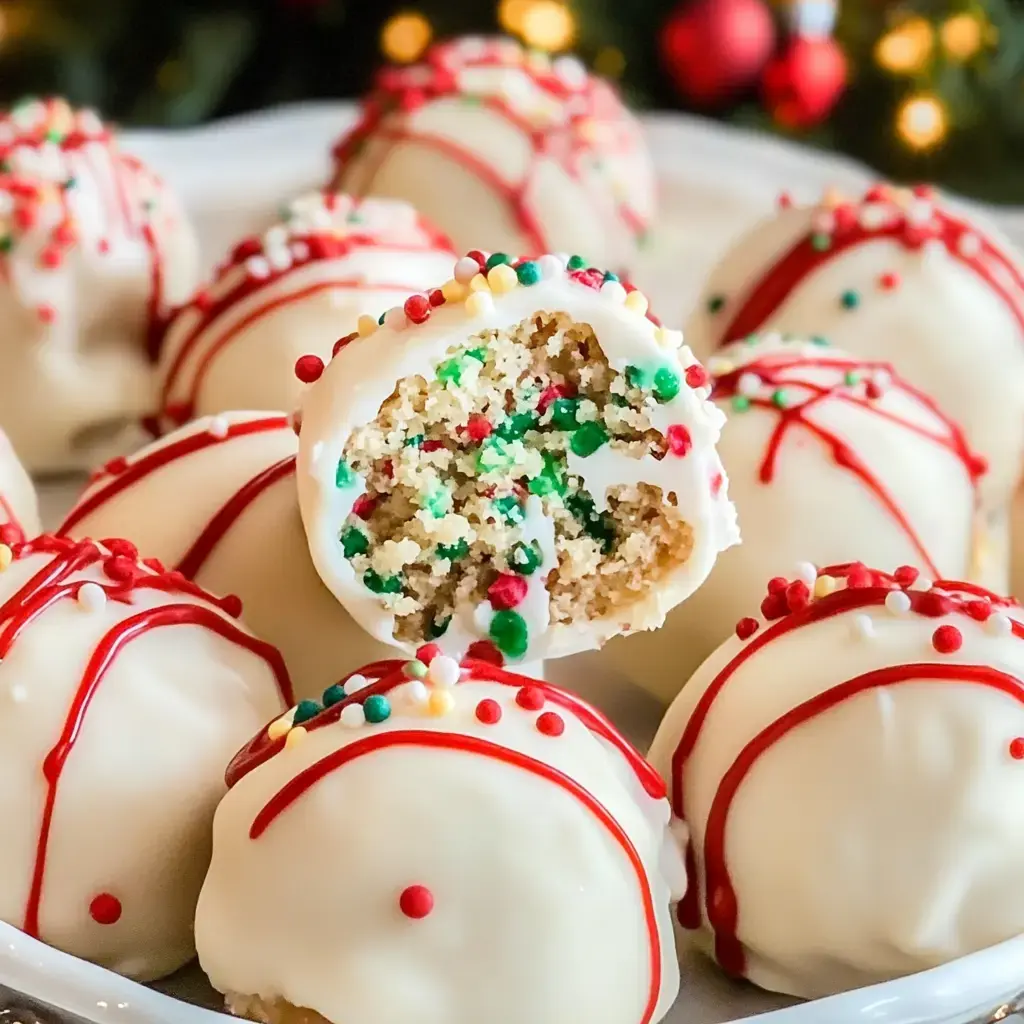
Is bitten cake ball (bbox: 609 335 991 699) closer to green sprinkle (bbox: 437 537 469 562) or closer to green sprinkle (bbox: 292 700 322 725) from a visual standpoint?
green sprinkle (bbox: 437 537 469 562)

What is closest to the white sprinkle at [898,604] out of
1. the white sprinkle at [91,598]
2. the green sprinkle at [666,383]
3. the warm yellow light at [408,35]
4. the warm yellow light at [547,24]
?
the green sprinkle at [666,383]

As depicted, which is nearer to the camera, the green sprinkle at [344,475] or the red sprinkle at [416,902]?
the red sprinkle at [416,902]

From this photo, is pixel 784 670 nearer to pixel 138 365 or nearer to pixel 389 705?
pixel 389 705

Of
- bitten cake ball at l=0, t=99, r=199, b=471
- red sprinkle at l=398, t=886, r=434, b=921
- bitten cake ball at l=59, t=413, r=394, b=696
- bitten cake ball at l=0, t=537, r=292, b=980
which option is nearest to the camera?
Result: red sprinkle at l=398, t=886, r=434, b=921

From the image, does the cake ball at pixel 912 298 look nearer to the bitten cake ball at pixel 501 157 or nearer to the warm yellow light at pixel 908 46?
the bitten cake ball at pixel 501 157

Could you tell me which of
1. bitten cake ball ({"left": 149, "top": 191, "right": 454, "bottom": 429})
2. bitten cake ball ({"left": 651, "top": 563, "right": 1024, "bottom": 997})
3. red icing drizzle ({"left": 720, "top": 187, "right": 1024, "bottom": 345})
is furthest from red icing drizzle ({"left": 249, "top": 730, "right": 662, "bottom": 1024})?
red icing drizzle ({"left": 720, "top": 187, "right": 1024, "bottom": 345})
